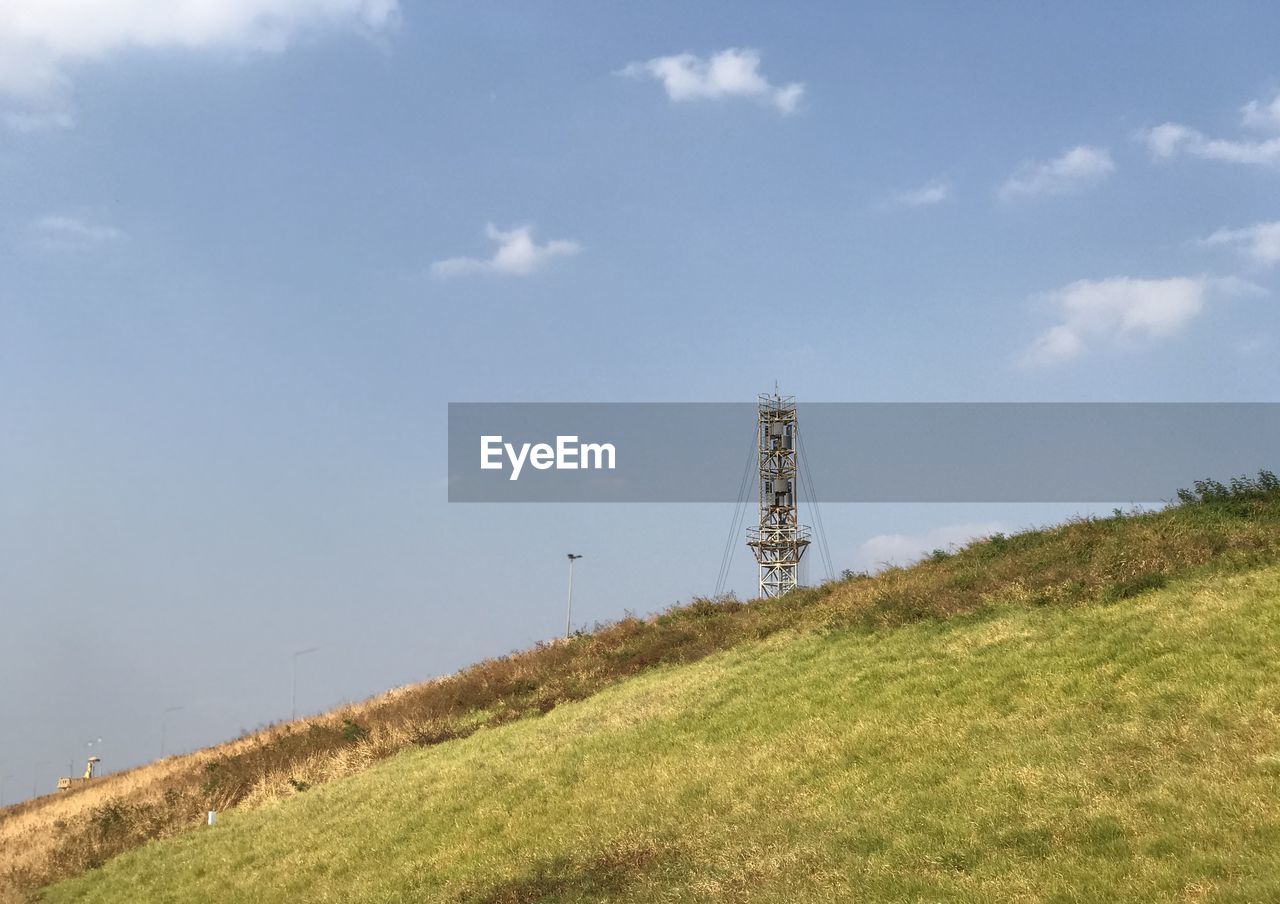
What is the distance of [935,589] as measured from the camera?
103ft

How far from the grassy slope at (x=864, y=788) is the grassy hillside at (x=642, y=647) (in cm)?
148

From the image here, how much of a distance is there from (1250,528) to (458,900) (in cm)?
2397

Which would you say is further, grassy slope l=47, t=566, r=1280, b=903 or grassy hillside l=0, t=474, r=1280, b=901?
grassy hillside l=0, t=474, r=1280, b=901

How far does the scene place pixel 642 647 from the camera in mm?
39281

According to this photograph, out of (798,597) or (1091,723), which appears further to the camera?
(798,597)

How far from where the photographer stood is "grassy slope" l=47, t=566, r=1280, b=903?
43.3 feet

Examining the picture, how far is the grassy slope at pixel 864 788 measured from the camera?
43.3ft

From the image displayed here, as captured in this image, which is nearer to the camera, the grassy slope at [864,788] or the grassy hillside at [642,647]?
the grassy slope at [864,788]

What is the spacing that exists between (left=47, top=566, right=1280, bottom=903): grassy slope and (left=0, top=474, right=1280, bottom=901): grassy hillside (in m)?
1.48

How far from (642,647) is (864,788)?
2231cm

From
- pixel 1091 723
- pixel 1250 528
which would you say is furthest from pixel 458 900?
pixel 1250 528

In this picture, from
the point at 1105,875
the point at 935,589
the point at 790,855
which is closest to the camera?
the point at 1105,875

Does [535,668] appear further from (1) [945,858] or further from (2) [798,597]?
(1) [945,858]

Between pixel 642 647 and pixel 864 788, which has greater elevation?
pixel 642 647
